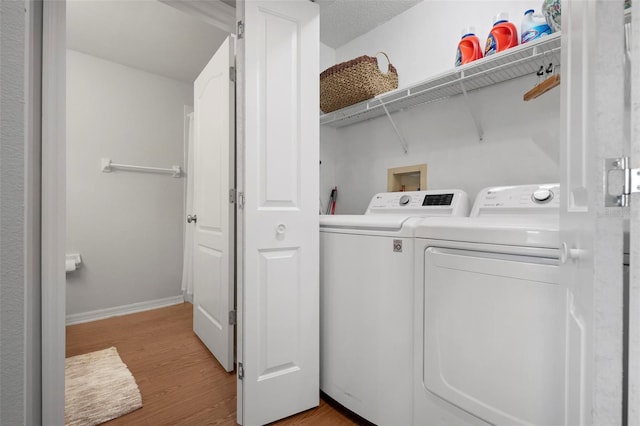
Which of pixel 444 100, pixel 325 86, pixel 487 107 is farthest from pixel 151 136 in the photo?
pixel 487 107

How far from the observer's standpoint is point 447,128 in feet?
6.12

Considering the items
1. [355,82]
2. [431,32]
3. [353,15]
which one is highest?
[353,15]

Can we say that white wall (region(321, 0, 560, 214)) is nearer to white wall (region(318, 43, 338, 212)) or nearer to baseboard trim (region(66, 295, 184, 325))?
white wall (region(318, 43, 338, 212))

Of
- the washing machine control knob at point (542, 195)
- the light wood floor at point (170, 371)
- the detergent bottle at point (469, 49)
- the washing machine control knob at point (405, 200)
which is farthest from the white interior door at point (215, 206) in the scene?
the washing machine control knob at point (542, 195)

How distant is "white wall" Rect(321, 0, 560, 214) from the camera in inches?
60.2

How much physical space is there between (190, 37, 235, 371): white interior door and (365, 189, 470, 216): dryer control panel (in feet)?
3.15

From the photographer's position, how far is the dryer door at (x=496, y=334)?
0.85 metres

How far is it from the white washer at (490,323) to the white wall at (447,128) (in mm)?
430

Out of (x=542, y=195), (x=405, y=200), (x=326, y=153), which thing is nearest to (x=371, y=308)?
(x=405, y=200)

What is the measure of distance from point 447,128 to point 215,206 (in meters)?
1.61

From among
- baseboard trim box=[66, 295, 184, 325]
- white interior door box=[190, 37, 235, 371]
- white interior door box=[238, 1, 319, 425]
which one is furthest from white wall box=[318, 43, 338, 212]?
baseboard trim box=[66, 295, 184, 325]

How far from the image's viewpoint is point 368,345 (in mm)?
1363

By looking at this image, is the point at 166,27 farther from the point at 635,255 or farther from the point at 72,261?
the point at 635,255

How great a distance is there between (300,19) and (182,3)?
2.32 ft
